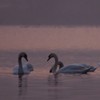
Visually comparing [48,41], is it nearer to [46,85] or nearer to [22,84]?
[22,84]

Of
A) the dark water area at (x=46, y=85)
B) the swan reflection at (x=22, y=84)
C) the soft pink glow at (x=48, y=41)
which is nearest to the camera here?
the dark water area at (x=46, y=85)

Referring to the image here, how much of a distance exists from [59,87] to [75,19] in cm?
7738

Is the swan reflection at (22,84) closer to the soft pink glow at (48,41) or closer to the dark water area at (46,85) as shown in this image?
the dark water area at (46,85)

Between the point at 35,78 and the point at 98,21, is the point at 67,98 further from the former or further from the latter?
the point at 98,21

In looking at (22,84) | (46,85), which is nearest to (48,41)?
(22,84)

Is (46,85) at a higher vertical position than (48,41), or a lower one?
lower

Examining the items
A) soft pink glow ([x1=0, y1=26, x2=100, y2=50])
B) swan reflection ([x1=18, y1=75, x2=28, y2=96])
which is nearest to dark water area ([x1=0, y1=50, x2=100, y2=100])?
swan reflection ([x1=18, y1=75, x2=28, y2=96])

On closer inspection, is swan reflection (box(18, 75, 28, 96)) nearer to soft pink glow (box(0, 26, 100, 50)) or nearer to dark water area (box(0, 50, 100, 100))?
dark water area (box(0, 50, 100, 100))

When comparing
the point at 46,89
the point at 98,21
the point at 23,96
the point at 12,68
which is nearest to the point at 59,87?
the point at 46,89

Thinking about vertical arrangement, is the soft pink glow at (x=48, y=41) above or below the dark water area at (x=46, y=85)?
above

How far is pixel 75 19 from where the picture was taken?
100 metres

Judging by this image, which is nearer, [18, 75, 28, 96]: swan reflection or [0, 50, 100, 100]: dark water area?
[0, 50, 100, 100]: dark water area

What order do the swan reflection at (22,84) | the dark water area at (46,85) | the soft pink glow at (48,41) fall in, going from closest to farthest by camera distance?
1. the dark water area at (46,85)
2. the swan reflection at (22,84)
3. the soft pink glow at (48,41)

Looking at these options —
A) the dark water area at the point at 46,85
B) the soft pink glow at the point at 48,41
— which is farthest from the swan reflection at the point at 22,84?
the soft pink glow at the point at 48,41
